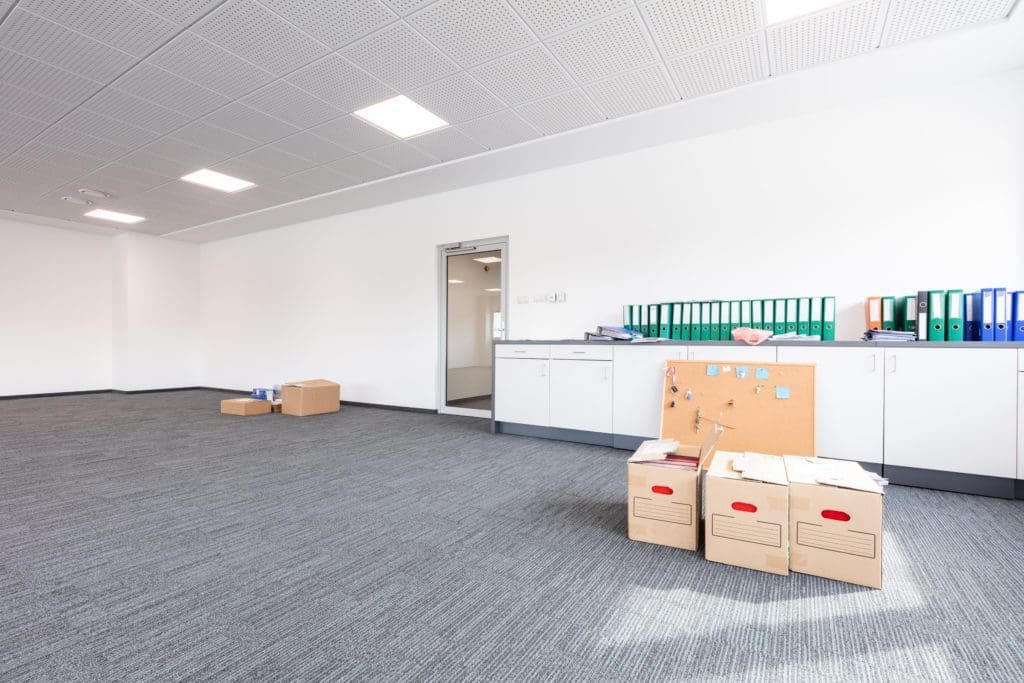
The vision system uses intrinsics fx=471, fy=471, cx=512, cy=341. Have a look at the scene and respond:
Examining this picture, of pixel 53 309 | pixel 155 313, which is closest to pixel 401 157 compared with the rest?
pixel 155 313

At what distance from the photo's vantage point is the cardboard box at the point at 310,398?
5.64 m

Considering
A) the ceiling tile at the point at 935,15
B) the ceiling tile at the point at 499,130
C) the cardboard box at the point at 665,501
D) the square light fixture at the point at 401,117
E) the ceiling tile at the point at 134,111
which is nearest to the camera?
the cardboard box at the point at 665,501

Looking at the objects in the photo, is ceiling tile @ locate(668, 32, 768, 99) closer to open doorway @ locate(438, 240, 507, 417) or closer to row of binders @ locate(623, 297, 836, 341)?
row of binders @ locate(623, 297, 836, 341)

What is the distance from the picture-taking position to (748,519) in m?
1.81

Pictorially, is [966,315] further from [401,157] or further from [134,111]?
[134,111]

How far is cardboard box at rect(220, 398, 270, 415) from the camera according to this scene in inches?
222

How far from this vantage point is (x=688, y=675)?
4.01 ft

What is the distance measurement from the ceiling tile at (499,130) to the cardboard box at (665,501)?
292 centimetres

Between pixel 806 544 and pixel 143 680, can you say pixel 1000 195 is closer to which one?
pixel 806 544

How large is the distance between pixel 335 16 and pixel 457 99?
105cm

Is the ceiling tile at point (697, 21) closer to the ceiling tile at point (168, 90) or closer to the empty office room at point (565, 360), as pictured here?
the empty office room at point (565, 360)

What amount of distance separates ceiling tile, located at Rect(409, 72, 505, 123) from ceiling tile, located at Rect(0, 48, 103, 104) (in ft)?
7.50

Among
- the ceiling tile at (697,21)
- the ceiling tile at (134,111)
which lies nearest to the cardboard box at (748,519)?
the ceiling tile at (697,21)

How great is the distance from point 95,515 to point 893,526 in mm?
3919
